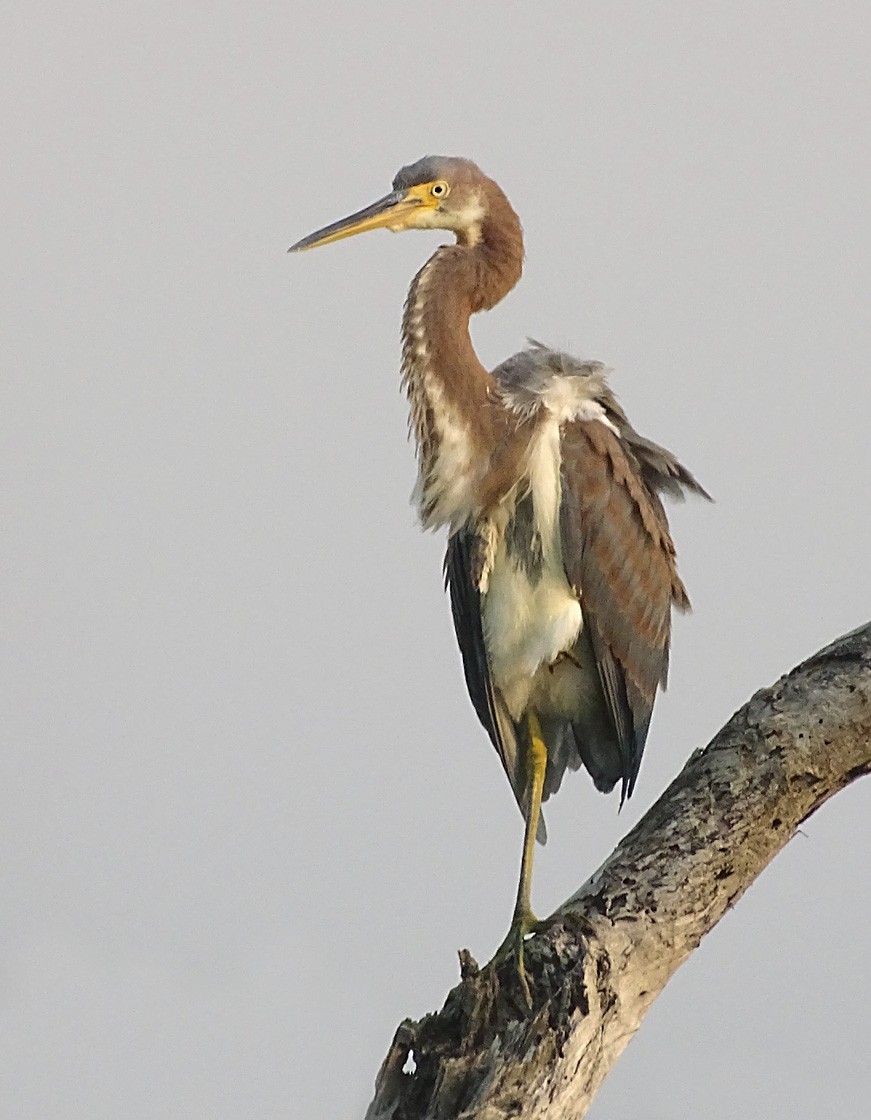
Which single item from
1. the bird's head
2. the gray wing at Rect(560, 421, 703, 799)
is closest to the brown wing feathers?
the gray wing at Rect(560, 421, 703, 799)

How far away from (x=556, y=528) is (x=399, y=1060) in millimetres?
1861

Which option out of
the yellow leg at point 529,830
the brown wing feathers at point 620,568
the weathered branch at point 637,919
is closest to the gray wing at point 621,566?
the brown wing feathers at point 620,568

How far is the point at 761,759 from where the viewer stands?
4445 millimetres

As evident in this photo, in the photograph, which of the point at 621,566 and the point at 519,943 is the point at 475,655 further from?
the point at 519,943

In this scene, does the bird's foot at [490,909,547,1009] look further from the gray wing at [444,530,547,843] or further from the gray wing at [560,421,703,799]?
the gray wing at [560,421,703,799]

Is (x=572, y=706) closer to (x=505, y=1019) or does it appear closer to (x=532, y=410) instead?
(x=532, y=410)

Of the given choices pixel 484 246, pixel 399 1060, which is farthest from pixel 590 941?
pixel 484 246

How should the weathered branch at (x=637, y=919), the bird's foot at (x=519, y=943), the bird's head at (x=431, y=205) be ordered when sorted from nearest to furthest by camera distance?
the weathered branch at (x=637, y=919) → the bird's foot at (x=519, y=943) → the bird's head at (x=431, y=205)

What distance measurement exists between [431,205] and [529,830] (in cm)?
222

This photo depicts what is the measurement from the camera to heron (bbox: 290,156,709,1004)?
211 inches

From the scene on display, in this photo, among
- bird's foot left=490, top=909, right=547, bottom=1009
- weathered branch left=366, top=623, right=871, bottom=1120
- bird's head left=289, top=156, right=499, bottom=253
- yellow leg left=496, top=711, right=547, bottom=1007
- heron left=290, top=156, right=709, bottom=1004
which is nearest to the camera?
weathered branch left=366, top=623, right=871, bottom=1120

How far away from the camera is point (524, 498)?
17.8 feet

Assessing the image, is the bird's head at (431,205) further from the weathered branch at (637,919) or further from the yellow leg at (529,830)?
the weathered branch at (637,919)

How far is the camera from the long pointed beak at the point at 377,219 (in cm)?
562
